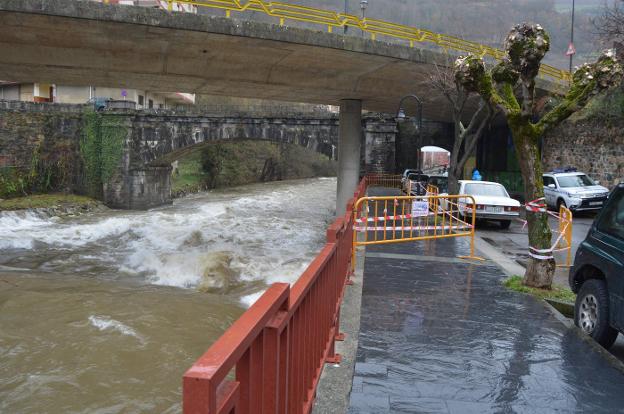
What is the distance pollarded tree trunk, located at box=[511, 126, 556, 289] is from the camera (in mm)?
8609

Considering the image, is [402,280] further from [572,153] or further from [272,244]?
[572,153]

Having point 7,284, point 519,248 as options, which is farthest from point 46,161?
point 519,248

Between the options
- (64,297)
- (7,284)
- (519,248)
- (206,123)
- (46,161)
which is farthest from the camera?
(206,123)

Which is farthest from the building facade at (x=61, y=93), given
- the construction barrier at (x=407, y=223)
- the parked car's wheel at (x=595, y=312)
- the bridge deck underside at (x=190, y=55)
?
the parked car's wheel at (x=595, y=312)

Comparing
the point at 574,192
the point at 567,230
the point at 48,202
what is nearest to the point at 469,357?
the point at 567,230

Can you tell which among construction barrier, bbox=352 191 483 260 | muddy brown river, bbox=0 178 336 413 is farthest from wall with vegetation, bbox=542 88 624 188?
muddy brown river, bbox=0 178 336 413

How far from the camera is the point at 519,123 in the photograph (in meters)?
8.55

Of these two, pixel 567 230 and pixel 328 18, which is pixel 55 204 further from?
pixel 567 230

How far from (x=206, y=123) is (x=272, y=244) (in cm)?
1705

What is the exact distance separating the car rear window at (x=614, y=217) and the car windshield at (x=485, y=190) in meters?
11.5

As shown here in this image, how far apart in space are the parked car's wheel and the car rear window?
0.59 m

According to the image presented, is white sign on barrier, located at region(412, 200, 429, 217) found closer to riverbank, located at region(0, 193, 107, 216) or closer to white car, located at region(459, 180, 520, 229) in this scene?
white car, located at region(459, 180, 520, 229)

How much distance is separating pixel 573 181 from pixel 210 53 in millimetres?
15825

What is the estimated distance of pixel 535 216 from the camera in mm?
8812
